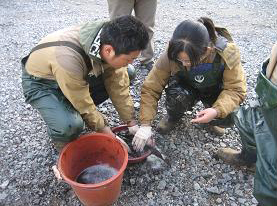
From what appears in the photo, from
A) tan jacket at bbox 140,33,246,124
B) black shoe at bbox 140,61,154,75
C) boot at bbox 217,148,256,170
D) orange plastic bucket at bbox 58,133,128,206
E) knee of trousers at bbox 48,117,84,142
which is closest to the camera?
orange plastic bucket at bbox 58,133,128,206

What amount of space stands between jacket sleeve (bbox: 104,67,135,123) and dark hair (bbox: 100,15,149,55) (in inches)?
21.3

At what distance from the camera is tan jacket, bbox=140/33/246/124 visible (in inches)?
95.1

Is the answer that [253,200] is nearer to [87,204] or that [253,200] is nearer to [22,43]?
[87,204]

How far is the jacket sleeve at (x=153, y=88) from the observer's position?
2.54 meters

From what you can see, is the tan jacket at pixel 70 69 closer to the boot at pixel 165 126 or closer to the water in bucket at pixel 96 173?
the water in bucket at pixel 96 173

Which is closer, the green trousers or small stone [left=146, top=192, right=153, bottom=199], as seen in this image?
the green trousers

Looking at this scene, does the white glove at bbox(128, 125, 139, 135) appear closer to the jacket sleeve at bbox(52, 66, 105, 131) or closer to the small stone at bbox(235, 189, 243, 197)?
the jacket sleeve at bbox(52, 66, 105, 131)

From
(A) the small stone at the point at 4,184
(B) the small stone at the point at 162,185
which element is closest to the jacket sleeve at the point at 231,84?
(B) the small stone at the point at 162,185

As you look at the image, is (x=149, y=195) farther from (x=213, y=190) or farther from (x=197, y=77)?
(x=197, y=77)

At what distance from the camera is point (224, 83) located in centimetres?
253

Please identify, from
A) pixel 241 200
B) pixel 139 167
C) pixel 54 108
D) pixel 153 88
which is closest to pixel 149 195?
pixel 139 167

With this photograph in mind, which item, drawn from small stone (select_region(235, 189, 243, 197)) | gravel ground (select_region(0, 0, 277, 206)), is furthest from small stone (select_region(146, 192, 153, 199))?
small stone (select_region(235, 189, 243, 197))

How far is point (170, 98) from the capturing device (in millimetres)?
2723

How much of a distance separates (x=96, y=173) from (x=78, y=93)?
69 centimetres
